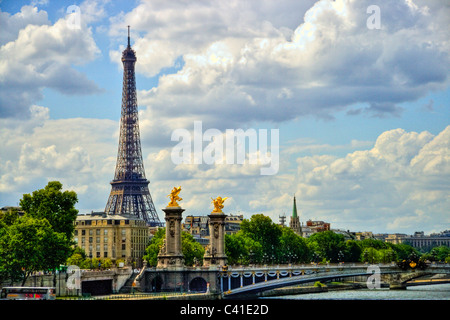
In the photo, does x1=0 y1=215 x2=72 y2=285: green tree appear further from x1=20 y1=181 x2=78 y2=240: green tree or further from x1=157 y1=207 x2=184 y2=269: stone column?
x1=157 y1=207 x2=184 y2=269: stone column

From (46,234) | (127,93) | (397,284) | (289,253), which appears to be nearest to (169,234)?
(46,234)

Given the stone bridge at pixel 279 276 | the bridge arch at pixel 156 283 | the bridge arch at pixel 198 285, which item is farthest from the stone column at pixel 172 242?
the stone bridge at pixel 279 276

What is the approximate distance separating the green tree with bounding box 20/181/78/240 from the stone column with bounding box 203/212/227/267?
48.6ft

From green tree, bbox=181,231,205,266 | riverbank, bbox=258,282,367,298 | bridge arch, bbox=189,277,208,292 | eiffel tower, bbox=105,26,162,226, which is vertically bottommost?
riverbank, bbox=258,282,367,298

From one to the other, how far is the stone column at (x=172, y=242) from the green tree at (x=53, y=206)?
8754 millimetres

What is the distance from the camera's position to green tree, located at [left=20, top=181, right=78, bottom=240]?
85625 mm

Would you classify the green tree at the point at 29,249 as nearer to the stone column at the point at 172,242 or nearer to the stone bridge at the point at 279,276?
the stone column at the point at 172,242

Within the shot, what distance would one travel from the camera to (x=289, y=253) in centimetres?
14238

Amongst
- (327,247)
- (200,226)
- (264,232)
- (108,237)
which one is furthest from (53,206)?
(200,226)

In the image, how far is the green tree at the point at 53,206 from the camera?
85.6 meters

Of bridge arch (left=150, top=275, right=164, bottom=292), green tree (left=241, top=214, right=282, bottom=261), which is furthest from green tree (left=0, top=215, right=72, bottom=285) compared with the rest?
green tree (left=241, top=214, right=282, bottom=261)

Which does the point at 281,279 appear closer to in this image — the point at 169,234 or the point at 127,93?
the point at 169,234

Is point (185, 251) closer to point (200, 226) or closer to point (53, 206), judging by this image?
point (53, 206)
